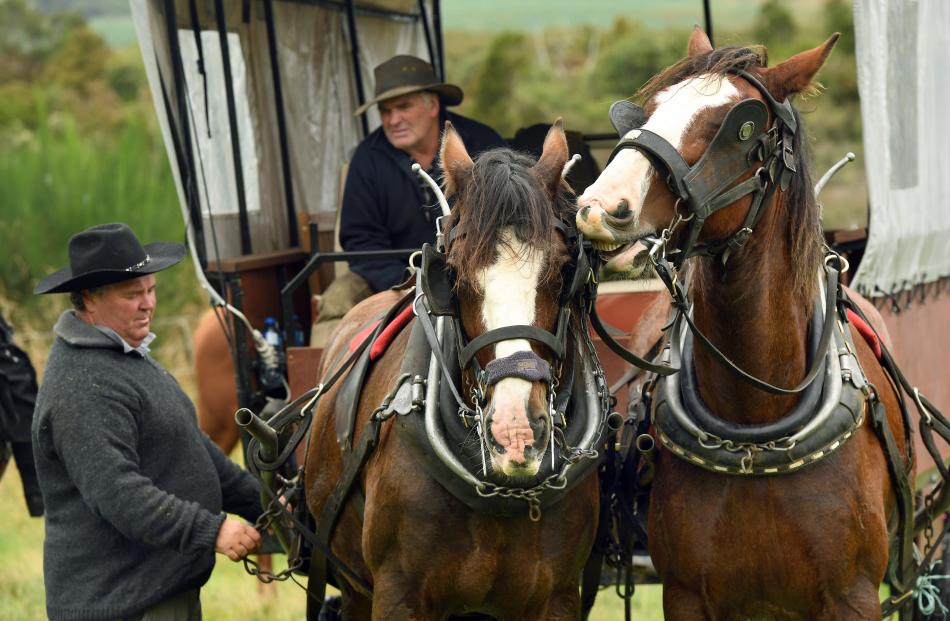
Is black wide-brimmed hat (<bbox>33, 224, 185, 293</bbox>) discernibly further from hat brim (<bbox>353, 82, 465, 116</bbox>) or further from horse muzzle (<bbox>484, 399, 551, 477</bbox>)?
hat brim (<bbox>353, 82, 465, 116</bbox>)

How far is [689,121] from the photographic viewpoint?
298 cm

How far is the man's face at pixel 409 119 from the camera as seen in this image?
18.3 ft

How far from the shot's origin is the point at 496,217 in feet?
10.0

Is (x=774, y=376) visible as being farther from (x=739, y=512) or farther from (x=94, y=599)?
(x=94, y=599)

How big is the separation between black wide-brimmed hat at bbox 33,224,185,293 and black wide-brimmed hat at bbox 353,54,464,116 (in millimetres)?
1789

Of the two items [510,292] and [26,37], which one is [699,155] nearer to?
[510,292]

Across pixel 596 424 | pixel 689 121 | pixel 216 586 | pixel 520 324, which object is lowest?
pixel 216 586

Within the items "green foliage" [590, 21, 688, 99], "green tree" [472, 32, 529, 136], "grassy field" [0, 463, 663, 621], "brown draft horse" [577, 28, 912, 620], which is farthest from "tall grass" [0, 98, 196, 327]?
"green foliage" [590, 21, 688, 99]

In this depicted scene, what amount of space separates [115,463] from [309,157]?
10.8 ft

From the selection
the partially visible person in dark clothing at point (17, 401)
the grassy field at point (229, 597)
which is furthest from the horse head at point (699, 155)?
the partially visible person in dark clothing at point (17, 401)

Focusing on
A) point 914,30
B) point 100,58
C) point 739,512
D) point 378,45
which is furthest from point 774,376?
point 100,58

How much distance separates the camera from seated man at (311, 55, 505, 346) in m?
5.43

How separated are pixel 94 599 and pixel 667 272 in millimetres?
2045

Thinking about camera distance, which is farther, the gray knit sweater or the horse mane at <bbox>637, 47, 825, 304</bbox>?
the gray knit sweater
